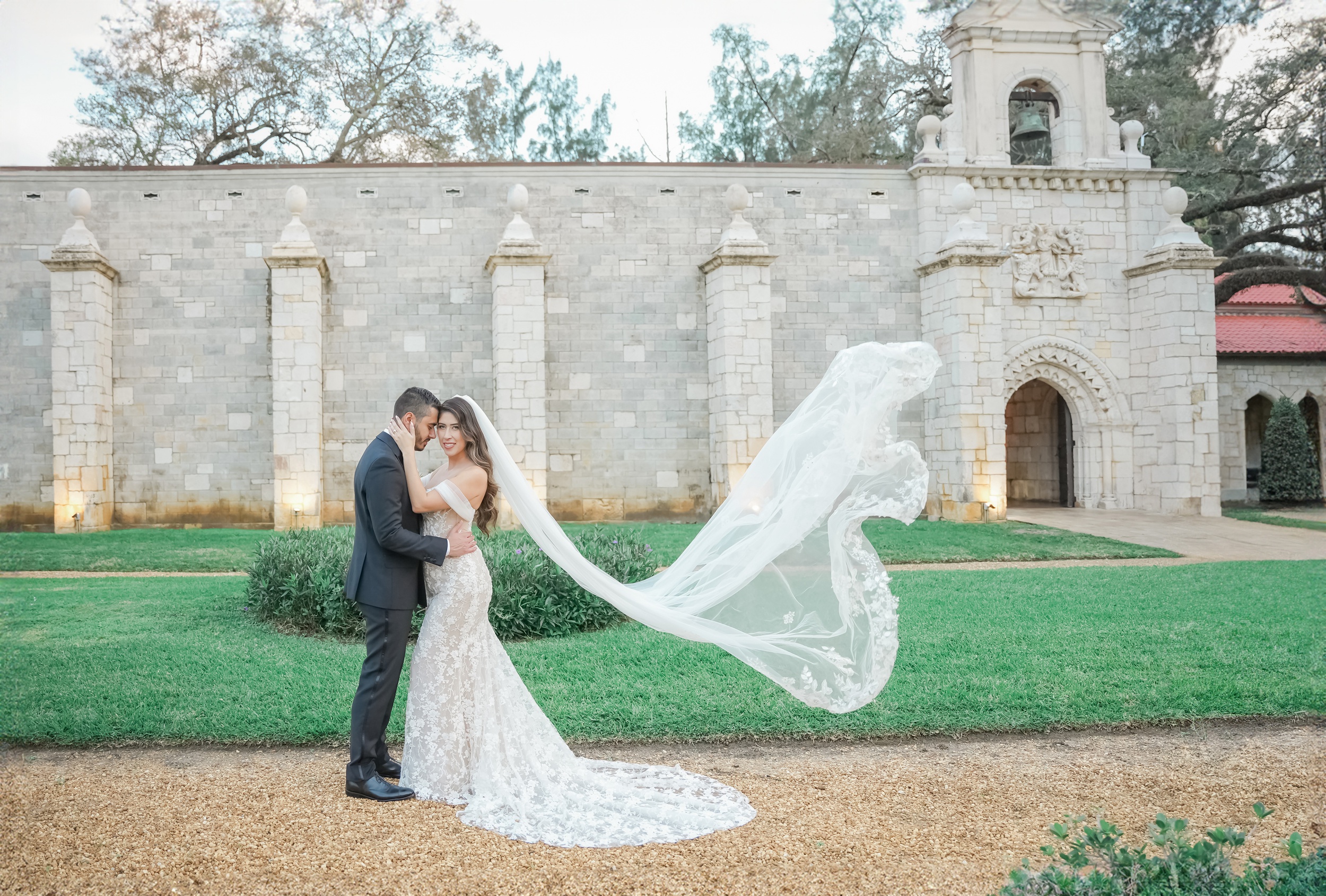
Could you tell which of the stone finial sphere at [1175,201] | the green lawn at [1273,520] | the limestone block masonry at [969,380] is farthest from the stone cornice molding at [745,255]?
the green lawn at [1273,520]

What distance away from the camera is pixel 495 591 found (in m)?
8.26

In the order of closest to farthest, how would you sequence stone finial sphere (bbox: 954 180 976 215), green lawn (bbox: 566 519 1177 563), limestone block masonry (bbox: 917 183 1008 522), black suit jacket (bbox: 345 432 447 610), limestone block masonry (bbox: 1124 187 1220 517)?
black suit jacket (bbox: 345 432 447 610), green lawn (bbox: 566 519 1177 563), limestone block masonry (bbox: 917 183 1008 522), stone finial sphere (bbox: 954 180 976 215), limestone block masonry (bbox: 1124 187 1220 517)

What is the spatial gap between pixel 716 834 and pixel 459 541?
185 centimetres

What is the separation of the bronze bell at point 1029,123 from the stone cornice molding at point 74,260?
666 inches

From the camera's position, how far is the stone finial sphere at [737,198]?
16484 millimetres

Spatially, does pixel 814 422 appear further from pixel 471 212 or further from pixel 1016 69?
pixel 1016 69

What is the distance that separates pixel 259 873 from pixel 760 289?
14023 mm

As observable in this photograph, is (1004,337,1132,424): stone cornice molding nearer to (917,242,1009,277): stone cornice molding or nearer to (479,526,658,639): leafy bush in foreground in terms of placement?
(917,242,1009,277): stone cornice molding

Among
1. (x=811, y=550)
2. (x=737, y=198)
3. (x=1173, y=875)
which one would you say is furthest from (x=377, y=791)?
(x=737, y=198)

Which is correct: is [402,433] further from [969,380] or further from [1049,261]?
[1049,261]

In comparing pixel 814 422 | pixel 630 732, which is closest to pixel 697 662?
pixel 630 732

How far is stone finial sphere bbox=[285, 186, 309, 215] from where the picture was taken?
15754 mm

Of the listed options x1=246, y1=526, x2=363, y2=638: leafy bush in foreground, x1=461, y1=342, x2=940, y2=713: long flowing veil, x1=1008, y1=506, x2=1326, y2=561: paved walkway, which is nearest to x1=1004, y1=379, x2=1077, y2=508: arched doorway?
x1=1008, y1=506, x2=1326, y2=561: paved walkway

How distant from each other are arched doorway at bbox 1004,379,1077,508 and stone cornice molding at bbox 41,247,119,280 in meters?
18.2
